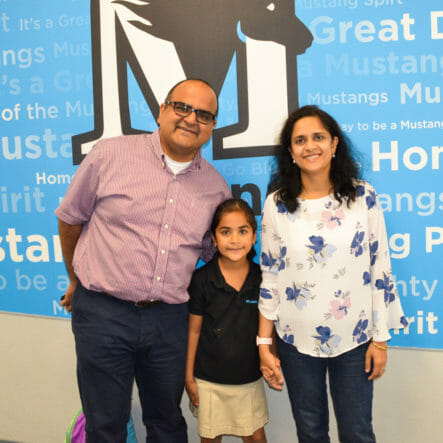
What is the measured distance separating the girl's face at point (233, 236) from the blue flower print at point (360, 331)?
49 centimetres

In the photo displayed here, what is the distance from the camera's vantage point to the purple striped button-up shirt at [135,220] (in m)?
1.48

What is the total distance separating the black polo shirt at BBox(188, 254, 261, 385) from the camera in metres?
1.61

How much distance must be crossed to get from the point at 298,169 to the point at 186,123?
47 centimetres

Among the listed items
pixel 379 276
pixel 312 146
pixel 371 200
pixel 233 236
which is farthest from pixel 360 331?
pixel 312 146

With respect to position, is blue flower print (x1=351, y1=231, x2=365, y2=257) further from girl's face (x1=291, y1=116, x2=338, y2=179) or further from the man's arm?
the man's arm

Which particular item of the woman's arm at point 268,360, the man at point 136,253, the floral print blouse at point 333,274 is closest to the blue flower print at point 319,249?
the floral print blouse at point 333,274

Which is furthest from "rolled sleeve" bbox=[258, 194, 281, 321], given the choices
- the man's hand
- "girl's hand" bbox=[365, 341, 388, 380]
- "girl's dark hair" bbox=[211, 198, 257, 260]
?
the man's hand

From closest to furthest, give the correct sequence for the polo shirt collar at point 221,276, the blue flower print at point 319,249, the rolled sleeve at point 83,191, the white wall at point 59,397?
the blue flower print at point 319,249 < the rolled sleeve at point 83,191 < the polo shirt collar at point 221,276 < the white wall at point 59,397

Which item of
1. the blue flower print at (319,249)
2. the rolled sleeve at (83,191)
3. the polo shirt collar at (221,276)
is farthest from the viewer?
the polo shirt collar at (221,276)

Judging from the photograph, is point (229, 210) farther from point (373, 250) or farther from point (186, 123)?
point (373, 250)

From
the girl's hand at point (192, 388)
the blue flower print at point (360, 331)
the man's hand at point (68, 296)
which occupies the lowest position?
the girl's hand at point (192, 388)

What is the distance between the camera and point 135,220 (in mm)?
1492

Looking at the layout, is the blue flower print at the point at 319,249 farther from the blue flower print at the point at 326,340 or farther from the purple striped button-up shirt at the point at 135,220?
the purple striped button-up shirt at the point at 135,220

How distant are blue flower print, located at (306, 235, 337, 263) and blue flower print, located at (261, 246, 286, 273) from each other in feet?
0.37
